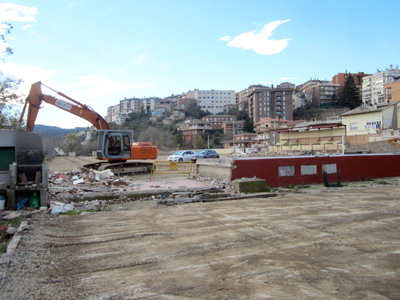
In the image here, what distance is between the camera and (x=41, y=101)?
17.7m

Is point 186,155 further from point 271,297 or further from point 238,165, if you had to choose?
point 271,297

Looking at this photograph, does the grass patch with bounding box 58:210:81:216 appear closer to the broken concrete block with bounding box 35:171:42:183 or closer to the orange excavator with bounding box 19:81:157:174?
the broken concrete block with bounding box 35:171:42:183

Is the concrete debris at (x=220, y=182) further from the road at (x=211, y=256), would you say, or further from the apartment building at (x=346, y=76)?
the apartment building at (x=346, y=76)

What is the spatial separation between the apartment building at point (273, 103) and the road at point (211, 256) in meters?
108

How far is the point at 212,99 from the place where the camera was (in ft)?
491

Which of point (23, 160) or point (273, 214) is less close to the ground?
point (23, 160)

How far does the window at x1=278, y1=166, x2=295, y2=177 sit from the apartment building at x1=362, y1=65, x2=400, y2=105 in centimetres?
9908

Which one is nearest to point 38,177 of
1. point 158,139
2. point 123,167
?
point 123,167

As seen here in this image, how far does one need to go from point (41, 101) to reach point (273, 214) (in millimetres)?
15496

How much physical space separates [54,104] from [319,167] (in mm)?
17153

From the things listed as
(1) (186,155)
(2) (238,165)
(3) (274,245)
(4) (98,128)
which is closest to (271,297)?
(3) (274,245)

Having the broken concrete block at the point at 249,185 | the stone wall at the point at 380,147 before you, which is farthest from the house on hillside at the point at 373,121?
the broken concrete block at the point at 249,185

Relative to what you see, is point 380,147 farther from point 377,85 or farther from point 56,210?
point 377,85

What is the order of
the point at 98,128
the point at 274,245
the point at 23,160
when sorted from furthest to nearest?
1. the point at 98,128
2. the point at 23,160
3. the point at 274,245
